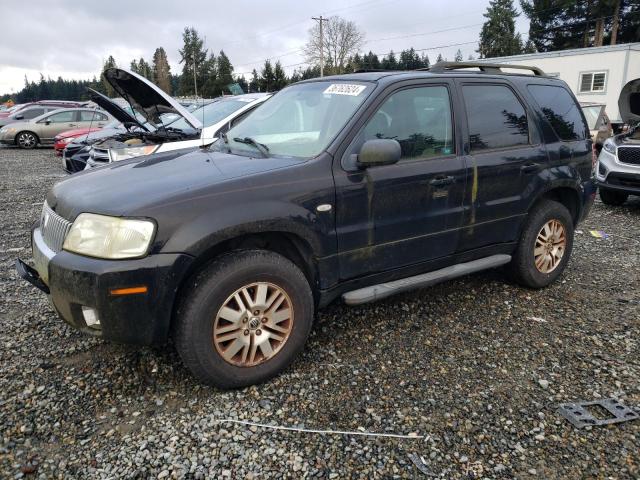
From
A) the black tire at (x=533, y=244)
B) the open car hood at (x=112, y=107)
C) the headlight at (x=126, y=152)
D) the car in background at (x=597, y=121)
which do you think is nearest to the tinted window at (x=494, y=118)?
the black tire at (x=533, y=244)

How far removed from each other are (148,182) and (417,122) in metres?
1.89

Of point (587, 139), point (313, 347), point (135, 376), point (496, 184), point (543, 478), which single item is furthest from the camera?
point (587, 139)

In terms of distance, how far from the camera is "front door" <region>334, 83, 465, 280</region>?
3115 millimetres

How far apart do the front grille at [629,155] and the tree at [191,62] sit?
69.9m

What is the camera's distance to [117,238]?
2.50 metres

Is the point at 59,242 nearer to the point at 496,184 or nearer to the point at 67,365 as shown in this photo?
the point at 67,365

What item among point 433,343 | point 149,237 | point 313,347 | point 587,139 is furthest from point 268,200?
point 587,139

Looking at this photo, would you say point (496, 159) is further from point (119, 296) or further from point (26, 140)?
point (26, 140)

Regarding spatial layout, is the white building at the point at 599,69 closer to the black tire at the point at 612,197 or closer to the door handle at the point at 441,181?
the black tire at the point at 612,197

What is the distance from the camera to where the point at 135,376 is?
9.93 ft

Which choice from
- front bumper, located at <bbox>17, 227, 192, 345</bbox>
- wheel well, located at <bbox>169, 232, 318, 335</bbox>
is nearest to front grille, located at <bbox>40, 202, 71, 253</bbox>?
front bumper, located at <bbox>17, 227, 192, 345</bbox>

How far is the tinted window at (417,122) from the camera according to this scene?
3303 millimetres

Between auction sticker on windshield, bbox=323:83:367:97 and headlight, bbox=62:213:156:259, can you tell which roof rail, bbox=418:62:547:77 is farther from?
headlight, bbox=62:213:156:259

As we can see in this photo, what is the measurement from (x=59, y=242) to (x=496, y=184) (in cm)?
310
